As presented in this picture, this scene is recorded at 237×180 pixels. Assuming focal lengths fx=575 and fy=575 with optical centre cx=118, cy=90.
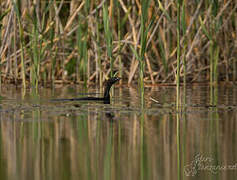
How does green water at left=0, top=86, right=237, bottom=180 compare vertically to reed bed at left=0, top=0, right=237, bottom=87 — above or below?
below

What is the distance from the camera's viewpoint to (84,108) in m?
5.35

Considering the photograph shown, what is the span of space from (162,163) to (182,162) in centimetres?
12

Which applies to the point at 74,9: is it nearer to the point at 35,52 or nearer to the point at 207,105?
the point at 35,52

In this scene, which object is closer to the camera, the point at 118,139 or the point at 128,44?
the point at 118,139

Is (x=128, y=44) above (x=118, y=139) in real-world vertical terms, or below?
above

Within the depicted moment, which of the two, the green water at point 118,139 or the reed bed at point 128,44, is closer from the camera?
the green water at point 118,139

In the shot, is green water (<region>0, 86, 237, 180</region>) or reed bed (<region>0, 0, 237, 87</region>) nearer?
green water (<region>0, 86, 237, 180</region>)

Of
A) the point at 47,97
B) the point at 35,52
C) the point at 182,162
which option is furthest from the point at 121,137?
the point at 35,52

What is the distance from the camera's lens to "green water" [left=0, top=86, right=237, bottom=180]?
2652mm

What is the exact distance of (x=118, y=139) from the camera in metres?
3.58

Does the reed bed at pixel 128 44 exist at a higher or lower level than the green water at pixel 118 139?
higher

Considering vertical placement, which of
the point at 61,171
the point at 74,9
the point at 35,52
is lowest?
the point at 61,171

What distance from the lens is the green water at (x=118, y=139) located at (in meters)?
2.65

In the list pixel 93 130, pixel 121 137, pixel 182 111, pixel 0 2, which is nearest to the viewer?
pixel 121 137
